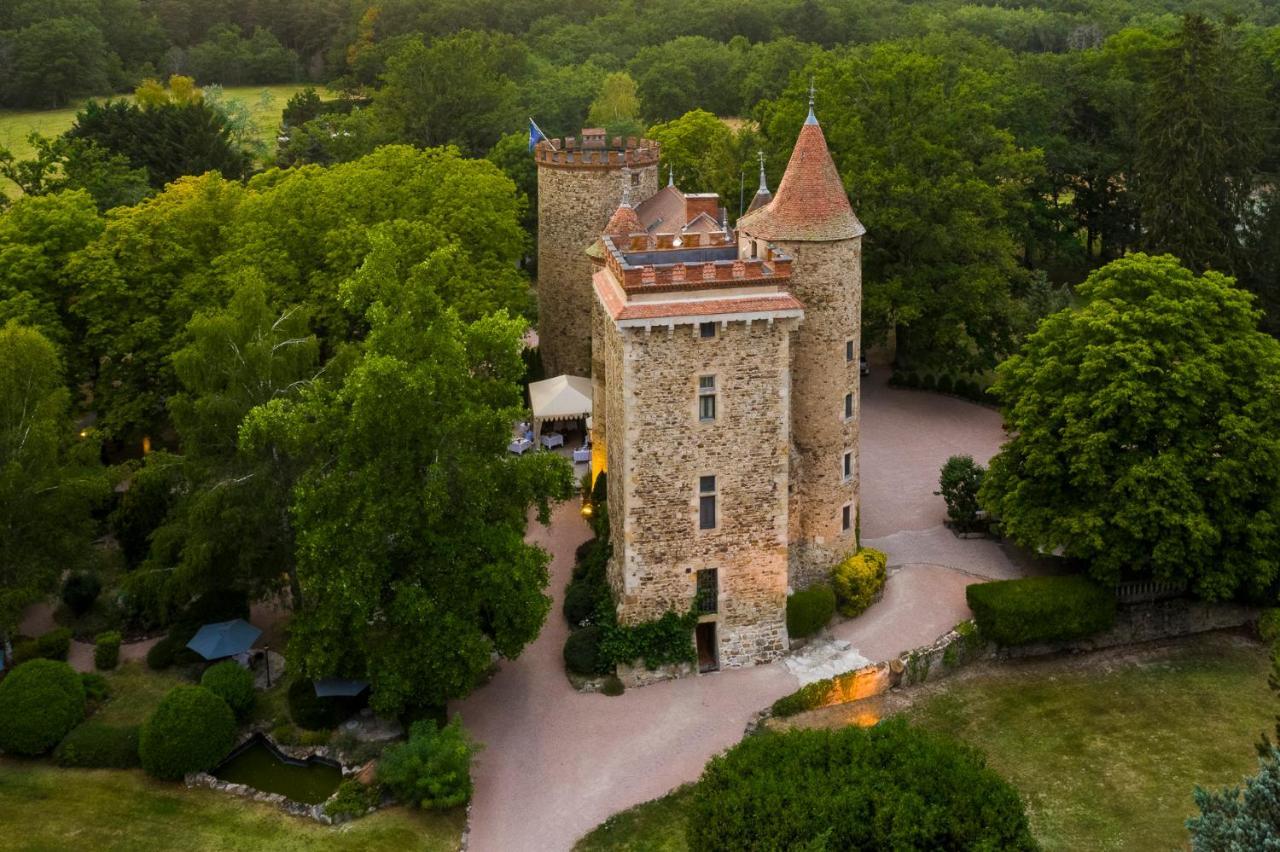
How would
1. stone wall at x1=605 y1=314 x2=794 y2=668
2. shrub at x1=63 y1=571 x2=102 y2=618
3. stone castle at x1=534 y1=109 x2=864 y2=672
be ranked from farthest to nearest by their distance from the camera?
shrub at x1=63 y1=571 x2=102 y2=618 < stone wall at x1=605 y1=314 x2=794 y2=668 < stone castle at x1=534 y1=109 x2=864 y2=672

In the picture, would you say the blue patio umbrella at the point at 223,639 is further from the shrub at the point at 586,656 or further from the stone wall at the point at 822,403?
the stone wall at the point at 822,403

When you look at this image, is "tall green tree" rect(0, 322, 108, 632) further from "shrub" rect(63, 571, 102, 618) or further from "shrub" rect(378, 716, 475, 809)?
"shrub" rect(378, 716, 475, 809)

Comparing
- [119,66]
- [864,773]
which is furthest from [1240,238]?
[119,66]

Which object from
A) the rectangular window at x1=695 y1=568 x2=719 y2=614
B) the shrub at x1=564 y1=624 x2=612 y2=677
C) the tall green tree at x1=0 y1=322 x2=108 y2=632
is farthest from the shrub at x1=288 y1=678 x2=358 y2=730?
the rectangular window at x1=695 y1=568 x2=719 y2=614

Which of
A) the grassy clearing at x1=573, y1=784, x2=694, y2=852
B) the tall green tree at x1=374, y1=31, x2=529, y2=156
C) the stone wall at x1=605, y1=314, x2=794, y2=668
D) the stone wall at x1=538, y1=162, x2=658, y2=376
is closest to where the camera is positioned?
the grassy clearing at x1=573, y1=784, x2=694, y2=852

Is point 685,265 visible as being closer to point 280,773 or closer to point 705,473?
point 705,473

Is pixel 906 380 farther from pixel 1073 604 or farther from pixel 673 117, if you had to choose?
pixel 673 117
